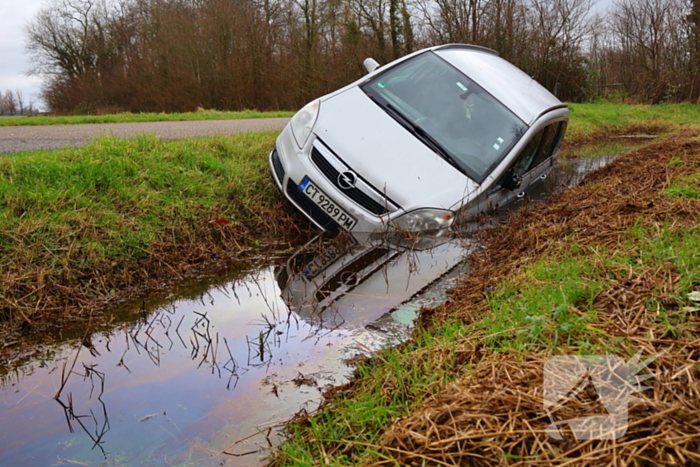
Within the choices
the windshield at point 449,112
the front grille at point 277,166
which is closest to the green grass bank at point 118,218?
the front grille at point 277,166

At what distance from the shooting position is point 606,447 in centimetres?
155

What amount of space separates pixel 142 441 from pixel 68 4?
41.2 meters

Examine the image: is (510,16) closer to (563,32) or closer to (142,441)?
(563,32)

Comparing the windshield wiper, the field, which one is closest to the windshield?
the windshield wiper

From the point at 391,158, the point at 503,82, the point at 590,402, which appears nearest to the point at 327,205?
the point at 391,158

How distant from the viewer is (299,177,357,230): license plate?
519 cm

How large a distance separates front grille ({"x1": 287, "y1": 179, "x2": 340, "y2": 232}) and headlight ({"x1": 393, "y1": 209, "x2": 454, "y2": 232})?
26.9 inches

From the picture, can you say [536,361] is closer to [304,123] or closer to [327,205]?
[327,205]

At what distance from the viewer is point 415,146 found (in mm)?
5410

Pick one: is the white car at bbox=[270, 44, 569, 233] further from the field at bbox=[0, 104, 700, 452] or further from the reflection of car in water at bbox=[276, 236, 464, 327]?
the field at bbox=[0, 104, 700, 452]

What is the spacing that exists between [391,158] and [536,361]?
3.40 metres

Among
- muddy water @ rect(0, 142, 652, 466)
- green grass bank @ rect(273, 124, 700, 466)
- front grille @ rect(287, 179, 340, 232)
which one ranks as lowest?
muddy water @ rect(0, 142, 652, 466)

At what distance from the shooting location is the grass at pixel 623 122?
1591cm

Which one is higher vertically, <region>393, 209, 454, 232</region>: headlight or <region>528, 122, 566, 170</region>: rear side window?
<region>528, 122, 566, 170</region>: rear side window
